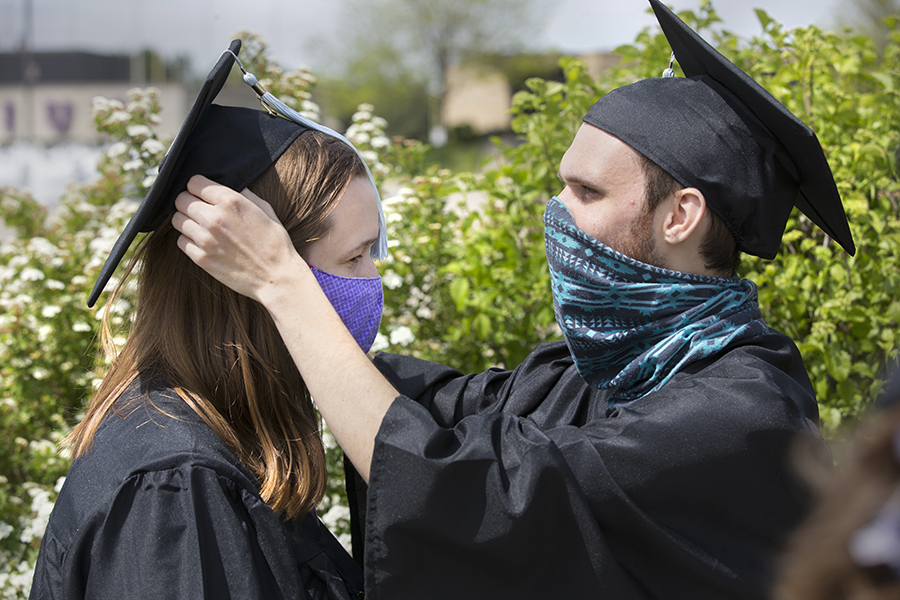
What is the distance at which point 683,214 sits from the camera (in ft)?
6.07

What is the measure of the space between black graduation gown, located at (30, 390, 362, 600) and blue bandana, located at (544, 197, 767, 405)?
0.87 metres

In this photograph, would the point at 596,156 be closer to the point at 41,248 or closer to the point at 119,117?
the point at 119,117

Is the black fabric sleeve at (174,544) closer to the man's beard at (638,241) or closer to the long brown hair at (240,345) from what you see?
the long brown hair at (240,345)

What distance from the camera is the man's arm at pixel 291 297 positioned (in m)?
1.42

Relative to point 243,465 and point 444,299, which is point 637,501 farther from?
point 444,299

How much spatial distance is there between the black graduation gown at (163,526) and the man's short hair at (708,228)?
1.20 meters

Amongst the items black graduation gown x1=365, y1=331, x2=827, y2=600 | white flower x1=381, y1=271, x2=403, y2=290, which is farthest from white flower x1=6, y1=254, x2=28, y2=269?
black graduation gown x1=365, y1=331, x2=827, y2=600

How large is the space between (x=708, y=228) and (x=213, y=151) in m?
1.25

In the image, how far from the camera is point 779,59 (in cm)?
334

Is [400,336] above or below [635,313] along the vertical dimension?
below

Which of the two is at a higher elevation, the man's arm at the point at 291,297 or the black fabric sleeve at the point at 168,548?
the man's arm at the point at 291,297

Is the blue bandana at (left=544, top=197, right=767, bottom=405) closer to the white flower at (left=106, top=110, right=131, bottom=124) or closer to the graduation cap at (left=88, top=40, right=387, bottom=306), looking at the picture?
the graduation cap at (left=88, top=40, right=387, bottom=306)

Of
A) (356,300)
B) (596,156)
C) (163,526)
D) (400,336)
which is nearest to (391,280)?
(400,336)

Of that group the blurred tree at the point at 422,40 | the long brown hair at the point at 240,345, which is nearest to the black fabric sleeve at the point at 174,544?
the long brown hair at the point at 240,345
